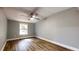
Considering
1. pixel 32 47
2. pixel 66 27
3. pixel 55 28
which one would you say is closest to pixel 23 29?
pixel 55 28

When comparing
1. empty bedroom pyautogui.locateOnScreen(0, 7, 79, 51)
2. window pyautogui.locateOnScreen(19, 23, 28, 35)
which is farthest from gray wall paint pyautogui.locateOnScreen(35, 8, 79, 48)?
window pyautogui.locateOnScreen(19, 23, 28, 35)

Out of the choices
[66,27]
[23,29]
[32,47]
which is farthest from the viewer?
[23,29]

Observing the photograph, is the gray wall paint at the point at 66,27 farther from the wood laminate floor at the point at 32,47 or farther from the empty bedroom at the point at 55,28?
the wood laminate floor at the point at 32,47

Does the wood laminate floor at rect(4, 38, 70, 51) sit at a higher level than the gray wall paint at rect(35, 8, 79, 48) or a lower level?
lower

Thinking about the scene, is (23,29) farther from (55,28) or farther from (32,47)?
(32,47)

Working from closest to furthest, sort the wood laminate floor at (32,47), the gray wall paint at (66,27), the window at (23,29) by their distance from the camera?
the gray wall paint at (66,27) < the wood laminate floor at (32,47) < the window at (23,29)

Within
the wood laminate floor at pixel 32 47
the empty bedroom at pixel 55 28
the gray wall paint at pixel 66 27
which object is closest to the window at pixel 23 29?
the empty bedroom at pixel 55 28

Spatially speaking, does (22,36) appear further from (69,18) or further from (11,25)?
(69,18)

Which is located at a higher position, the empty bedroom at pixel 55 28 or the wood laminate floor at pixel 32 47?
the empty bedroom at pixel 55 28

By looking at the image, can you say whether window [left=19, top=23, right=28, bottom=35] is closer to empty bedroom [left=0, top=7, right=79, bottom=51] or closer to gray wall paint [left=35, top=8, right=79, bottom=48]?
empty bedroom [left=0, top=7, right=79, bottom=51]

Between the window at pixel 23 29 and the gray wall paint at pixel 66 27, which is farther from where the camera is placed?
the window at pixel 23 29
